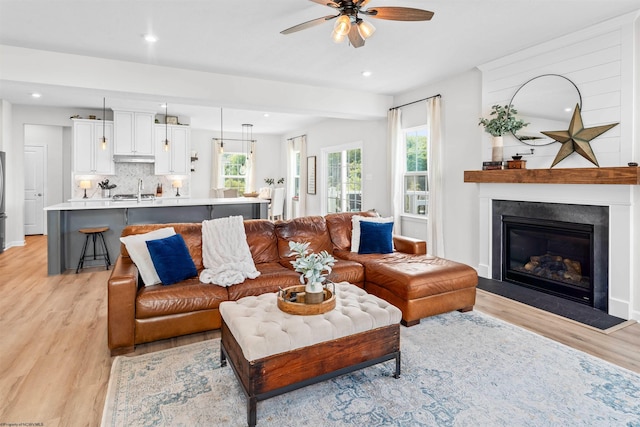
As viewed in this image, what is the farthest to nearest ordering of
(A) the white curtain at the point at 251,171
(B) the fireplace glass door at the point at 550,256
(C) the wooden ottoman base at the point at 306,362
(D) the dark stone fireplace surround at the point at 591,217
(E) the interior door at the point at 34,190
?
(A) the white curtain at the point at 251,171
(E) the interior door at the point at 34,190
(B) the fireplace glass door at the point at 550,256
(D) the dark stone fireplace surround at the point at 591,217
(C) the wooden ottoman base at the point at 306,362

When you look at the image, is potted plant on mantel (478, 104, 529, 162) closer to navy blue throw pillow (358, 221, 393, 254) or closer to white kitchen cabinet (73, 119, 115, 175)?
navy blue throw pillow (358, 221, 393, 254)

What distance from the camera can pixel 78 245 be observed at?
5137 mm

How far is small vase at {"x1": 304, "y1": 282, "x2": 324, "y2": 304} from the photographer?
7.39ft

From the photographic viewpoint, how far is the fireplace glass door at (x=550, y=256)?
367 cm

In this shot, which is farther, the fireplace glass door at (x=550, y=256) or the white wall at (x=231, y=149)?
the white wall at (x=231, y=149)

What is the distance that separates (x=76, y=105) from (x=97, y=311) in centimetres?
528

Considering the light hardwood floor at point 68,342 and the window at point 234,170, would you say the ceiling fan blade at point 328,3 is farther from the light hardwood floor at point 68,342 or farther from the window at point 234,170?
the window at point 234,170

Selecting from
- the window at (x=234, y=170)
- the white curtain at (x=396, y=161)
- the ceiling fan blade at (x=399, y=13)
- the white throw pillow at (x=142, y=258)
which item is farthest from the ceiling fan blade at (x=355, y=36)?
the window at (x=234, y=170)

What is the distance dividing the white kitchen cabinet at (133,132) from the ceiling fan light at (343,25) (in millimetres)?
5853

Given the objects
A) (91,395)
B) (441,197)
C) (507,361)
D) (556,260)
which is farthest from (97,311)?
(556,260)

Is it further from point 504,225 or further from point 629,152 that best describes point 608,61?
point 504,225

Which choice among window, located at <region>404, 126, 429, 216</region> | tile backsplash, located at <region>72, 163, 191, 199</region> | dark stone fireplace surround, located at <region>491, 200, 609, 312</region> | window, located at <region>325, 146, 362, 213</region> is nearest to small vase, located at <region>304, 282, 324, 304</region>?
dark stone fireplace surround, located at <region>491, 200, 609, 312</region>

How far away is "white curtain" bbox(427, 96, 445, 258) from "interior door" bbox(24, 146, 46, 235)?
851 cm

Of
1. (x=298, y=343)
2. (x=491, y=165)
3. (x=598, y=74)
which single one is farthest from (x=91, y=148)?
(x=598, y=74)
